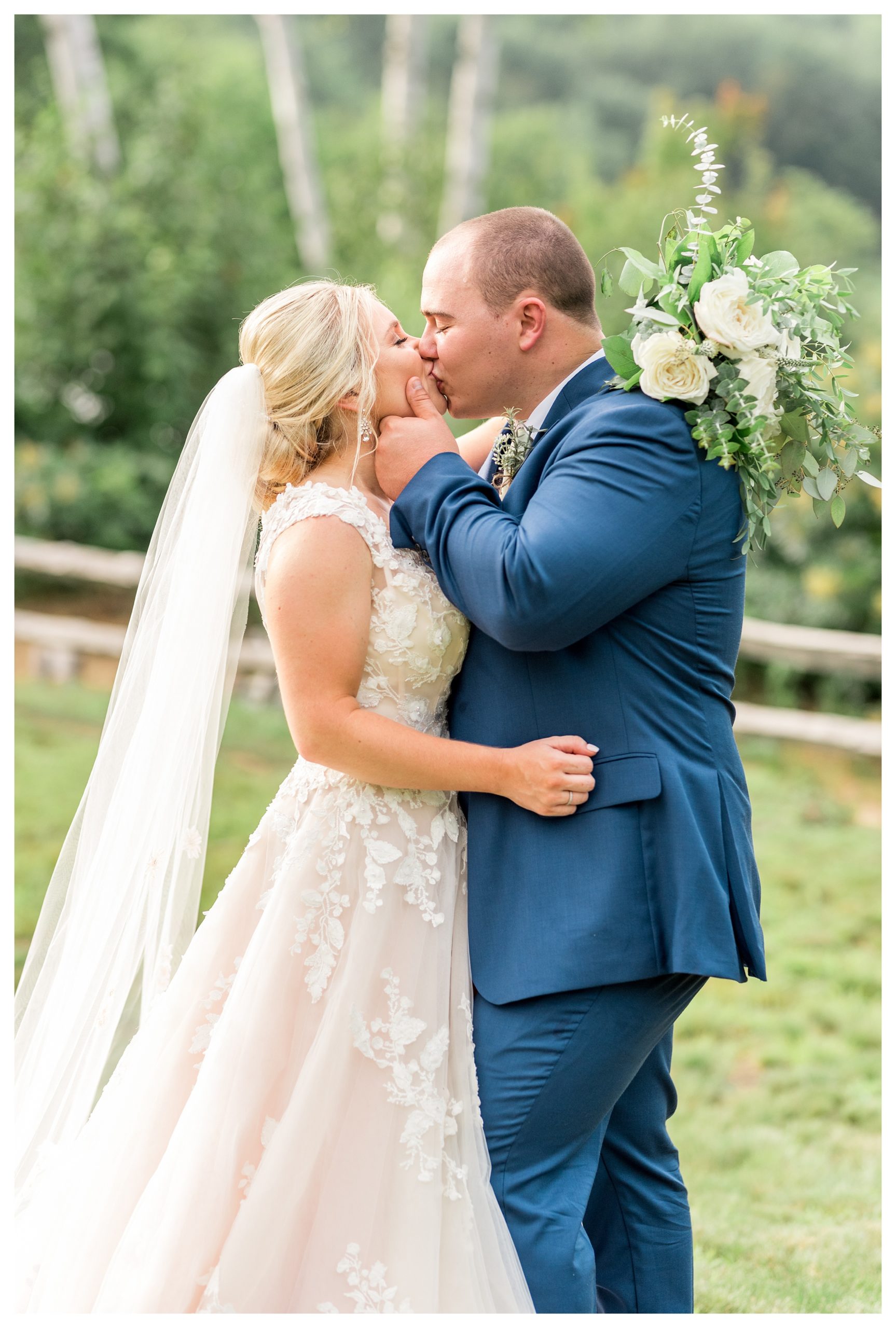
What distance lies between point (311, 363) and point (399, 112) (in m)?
11.6

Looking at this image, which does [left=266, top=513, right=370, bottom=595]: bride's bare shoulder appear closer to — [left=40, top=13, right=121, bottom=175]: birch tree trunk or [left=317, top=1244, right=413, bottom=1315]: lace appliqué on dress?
[left=317, top=1244, right=413, bottom=1315]: lace appliqué on dress

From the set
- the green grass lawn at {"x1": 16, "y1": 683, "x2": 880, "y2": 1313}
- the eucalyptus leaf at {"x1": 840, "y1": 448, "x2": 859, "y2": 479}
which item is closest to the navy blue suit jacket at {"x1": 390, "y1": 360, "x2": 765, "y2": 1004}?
the eucalyptus leaf at {"x1": 840, "y1": 448, "x2": 859, "y2": 479}

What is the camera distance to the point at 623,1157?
9.81 feet

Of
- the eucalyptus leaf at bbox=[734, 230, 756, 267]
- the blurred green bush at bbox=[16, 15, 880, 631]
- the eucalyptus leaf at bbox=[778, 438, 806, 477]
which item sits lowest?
the eucalyptus leaf at bbox=[778, 438, 806, 477]

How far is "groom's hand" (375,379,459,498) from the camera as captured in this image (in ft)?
8.90

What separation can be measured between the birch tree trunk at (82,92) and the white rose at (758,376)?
32.7 ft

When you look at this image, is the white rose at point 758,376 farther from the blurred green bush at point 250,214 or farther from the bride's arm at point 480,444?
the blurred green bush at point 250,214

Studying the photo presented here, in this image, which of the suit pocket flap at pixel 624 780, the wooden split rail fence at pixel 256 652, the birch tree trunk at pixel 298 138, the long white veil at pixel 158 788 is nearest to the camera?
the suit pocket flap at pixel 624 780

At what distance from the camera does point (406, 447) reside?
9.00 feet

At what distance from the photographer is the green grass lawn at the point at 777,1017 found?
157 inches

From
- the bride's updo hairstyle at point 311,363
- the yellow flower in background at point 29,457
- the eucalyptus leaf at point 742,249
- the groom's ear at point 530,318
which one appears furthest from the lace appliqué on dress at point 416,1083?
the yellow flower in background at point 29,457

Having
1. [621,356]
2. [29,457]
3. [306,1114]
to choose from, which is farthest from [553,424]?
[29,457]

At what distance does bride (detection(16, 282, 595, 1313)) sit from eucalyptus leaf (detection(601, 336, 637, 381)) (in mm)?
522

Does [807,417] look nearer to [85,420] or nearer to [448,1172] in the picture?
[448,1172]
